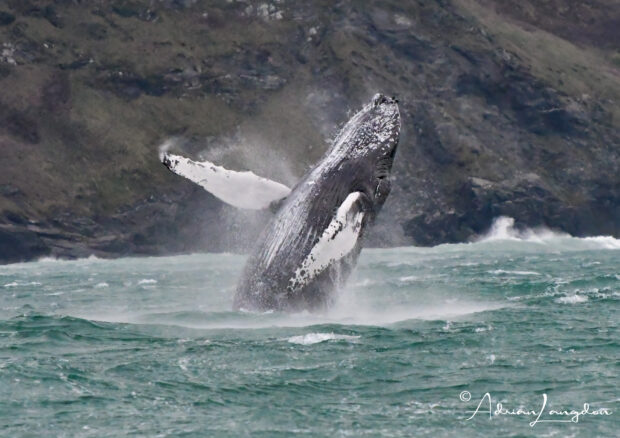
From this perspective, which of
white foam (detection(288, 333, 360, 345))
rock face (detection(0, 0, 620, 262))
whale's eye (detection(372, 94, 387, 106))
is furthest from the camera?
rock face (detection(0, 0, 620, 262))

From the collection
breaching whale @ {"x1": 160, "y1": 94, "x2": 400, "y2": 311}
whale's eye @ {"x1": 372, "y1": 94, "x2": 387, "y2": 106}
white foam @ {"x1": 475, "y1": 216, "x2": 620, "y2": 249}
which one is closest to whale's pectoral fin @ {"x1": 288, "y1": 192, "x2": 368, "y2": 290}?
breaching whale @ {"x1": 160, "y1": 94, "x2": 400, "y2": 311}

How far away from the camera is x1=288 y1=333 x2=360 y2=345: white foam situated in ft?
58.1

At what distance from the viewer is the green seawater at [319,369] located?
13.1m

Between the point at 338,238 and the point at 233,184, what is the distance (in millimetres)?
3288

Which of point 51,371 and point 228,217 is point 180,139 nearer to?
point 228,217

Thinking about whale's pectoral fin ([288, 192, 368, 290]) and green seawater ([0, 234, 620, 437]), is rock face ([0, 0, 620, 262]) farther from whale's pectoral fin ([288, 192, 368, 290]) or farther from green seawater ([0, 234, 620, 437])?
whale's pectoral fin ([288, 192, 368, 290])

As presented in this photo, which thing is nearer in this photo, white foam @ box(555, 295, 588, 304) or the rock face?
white foam @ box(555, 295, 588, 304)

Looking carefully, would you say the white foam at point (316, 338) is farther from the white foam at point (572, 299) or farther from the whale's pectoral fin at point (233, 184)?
the white foam at point (572, 299)

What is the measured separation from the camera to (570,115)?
9869cm

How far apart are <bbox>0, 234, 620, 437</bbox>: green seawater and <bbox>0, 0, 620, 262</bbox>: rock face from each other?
61.5 metres

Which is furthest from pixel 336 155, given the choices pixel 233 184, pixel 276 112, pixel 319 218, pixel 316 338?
pixel 276 112

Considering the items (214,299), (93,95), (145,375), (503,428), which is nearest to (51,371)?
(145,375)
